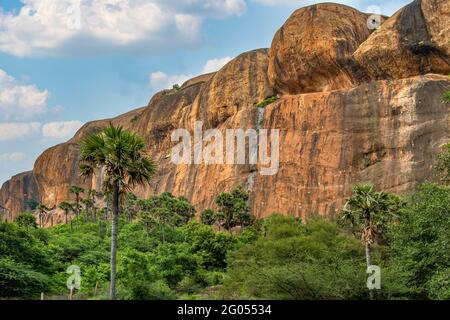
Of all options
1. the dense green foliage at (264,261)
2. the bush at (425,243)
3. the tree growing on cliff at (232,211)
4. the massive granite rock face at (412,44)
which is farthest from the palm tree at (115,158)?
the massive granite rock face at (412,44)

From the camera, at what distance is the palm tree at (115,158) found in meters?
25.8

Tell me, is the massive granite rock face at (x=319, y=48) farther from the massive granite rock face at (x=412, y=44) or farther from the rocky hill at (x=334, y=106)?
the massive granite rock face at (x=412, y=44)

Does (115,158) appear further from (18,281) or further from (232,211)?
(232,211)

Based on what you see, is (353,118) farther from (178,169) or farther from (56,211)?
(56,211)

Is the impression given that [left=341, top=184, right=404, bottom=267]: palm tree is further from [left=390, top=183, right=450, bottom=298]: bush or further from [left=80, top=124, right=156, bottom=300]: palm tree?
[left=80, top=124, right=156, bottom=300]: palm tree

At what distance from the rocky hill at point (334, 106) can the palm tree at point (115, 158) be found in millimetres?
41968

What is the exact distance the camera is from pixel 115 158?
84.5 ft

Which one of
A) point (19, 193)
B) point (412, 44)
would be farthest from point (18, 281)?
point (19, 193)

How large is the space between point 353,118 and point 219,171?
66.6 ft

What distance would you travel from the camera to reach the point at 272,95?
83875mm

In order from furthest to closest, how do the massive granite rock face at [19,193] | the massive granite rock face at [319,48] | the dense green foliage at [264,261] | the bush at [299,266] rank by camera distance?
the massive granite rock face at [19,193] → the massive granite rock face at [319,48] → the dense green foliage at [264,261] → the bush at [299,266]
